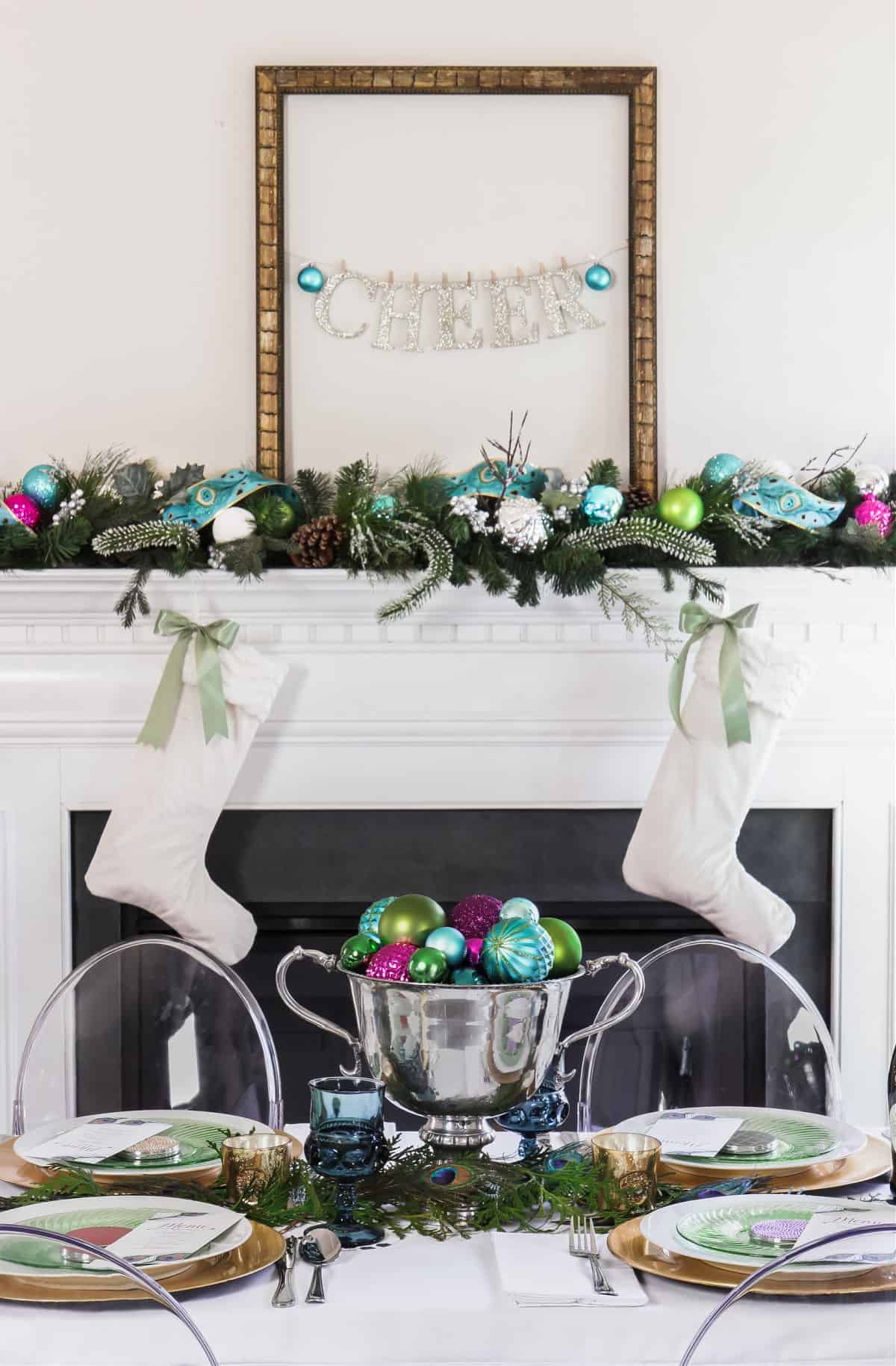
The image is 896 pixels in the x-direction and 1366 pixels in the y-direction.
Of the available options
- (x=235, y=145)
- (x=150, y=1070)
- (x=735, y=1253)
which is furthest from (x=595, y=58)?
(x=735, y=1253)

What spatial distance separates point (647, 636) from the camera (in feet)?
6.89

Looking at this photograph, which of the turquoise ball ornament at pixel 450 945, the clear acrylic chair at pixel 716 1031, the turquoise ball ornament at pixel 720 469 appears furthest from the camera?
the turquoise ball ornament at pixel 720 469

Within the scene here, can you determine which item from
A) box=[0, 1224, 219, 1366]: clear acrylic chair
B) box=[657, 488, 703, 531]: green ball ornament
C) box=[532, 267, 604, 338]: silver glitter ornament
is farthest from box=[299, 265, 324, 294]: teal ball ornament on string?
box=[0, 1224, 219, 1366]: clear acrylic chair

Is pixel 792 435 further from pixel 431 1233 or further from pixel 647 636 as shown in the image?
pixel 431 1233

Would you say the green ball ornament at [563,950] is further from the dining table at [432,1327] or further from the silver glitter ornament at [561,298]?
the silver glitter ornament at [561,298]

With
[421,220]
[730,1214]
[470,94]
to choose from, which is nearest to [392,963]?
[730,1214]

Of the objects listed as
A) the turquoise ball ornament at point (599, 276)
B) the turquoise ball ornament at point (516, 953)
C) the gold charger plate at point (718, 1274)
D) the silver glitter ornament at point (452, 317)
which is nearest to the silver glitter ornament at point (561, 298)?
the turquoise ball ornament at point (599, 276)

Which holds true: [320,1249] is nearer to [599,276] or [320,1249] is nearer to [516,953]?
[516,953]

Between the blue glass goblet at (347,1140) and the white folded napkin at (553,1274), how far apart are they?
126 millimetres

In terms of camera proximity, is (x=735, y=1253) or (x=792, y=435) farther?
(x=792, y=435)

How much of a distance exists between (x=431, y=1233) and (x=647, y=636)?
1.22m

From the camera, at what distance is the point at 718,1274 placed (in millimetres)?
968

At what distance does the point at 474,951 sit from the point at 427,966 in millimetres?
82

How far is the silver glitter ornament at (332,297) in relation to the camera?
226 centimetres
